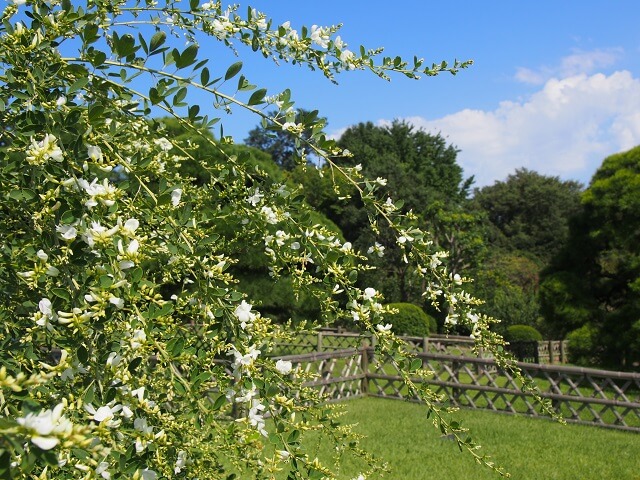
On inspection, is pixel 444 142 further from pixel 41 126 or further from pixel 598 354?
pixel 41 126

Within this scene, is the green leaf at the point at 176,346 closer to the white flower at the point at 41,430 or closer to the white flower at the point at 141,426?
the white flower at the point at 141,426

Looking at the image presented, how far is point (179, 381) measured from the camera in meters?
1.48

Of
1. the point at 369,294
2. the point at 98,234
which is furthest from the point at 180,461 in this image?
the point at 369,294

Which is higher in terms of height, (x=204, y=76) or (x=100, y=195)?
(x=204, y=76)

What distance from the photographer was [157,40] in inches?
67.8

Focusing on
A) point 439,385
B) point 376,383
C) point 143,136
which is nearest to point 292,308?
point 376,383

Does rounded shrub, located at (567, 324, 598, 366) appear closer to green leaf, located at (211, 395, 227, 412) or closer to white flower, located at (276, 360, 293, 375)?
white flower, located at (276, 360, 293, 375)

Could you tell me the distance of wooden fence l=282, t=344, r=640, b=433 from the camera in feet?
27.6

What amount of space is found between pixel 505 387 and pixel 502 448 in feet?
8.02

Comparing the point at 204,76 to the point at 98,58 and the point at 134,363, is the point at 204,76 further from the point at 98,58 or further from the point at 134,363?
the point at 134,363

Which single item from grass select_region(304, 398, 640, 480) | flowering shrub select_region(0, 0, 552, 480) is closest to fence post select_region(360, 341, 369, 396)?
grass select_region(304, 398, 640, 480)

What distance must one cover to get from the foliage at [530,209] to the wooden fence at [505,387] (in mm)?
25718

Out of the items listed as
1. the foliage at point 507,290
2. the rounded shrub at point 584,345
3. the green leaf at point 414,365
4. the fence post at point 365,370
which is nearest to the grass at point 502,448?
the fence post at point 365,370

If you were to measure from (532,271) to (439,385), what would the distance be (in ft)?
69.1
